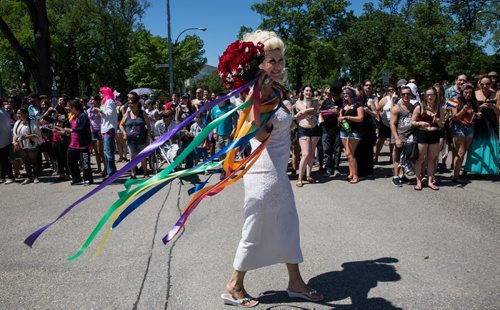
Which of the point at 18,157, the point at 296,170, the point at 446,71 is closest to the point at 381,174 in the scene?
the point at 296,170

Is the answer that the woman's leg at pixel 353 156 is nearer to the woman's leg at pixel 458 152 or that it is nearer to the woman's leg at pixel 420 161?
the woman's leg at pixel 420 161

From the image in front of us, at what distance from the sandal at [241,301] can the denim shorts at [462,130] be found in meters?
5.93

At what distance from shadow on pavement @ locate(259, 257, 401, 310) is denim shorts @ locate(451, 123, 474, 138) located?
4.43m

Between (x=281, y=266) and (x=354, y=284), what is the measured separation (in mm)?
723

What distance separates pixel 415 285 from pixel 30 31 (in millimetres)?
42187

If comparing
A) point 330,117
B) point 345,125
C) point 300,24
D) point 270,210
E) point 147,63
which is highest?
point 300,24

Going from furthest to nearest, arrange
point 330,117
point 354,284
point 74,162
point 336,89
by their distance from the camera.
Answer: point 330,117
point 74,162
point 336,89
point 354,284

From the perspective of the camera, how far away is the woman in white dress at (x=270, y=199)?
2.88 m

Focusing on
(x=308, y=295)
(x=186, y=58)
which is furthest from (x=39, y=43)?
(x=186, y=58)

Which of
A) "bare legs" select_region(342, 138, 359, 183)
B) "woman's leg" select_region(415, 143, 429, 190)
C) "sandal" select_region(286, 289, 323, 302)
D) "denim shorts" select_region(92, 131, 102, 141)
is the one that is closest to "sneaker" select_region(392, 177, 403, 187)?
"woman's leg" select_region(415, 143, 429, 190)

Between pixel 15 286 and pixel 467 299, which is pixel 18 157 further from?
pixel 467 299

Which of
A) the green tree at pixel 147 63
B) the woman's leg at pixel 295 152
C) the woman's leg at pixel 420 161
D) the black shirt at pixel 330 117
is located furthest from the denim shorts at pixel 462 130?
the green tree at pixel 147 63

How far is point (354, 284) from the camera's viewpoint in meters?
3.30

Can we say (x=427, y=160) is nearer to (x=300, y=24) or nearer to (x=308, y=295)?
(x=308, y=295)
